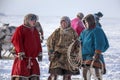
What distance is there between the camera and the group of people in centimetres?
765

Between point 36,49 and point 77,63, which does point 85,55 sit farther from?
point 36,49

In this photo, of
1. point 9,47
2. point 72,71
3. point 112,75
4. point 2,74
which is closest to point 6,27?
point 9,47


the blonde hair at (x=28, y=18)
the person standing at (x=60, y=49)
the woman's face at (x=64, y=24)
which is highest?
the blonde hair at (x=28, y=18)

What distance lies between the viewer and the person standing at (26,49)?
7.62 metres

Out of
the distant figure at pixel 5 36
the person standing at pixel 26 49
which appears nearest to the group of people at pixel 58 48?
the person standing at pixel 26 49

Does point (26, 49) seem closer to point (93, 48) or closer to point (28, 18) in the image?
point (28, 18)

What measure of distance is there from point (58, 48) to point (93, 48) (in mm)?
908

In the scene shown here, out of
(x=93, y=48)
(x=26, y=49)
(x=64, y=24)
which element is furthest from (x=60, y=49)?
(x=26, y=49)

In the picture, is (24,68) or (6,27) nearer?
(24,68)

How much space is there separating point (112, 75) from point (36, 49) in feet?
14.1

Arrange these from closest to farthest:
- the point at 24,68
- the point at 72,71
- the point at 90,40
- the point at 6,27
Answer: the point at 24,68
the point at 90,40
the point at 72,71
the point at 6,27

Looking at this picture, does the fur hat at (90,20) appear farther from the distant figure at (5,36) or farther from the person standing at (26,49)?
the distant figure at (5,36)

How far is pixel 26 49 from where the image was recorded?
7.65 m

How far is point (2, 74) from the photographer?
1141 cm
